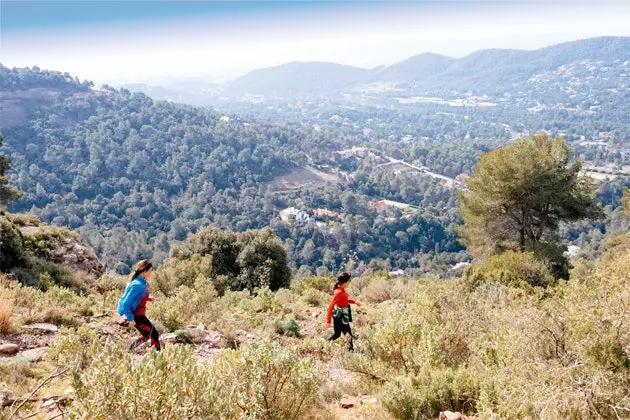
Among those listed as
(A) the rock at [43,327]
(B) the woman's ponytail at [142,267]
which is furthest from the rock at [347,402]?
(A) the rock at [43,327]

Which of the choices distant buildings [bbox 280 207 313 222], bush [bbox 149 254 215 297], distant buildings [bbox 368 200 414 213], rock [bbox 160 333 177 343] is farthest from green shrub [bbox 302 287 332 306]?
distant buildings [bbox 368 200 414 213]

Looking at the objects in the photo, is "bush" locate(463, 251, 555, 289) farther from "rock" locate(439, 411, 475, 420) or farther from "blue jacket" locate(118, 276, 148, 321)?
"blue jacket" locate(118, 276, 148, 321)

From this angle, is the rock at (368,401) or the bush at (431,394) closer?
the bush at (431,394)

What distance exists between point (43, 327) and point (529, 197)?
536 inches

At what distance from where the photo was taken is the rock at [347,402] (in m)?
3.87

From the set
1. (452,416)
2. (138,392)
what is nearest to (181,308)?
(452,416)

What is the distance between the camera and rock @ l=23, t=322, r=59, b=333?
5138 millimetres

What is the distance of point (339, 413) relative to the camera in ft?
12.1

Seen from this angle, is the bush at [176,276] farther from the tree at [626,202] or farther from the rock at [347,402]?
the tree at [626,202]

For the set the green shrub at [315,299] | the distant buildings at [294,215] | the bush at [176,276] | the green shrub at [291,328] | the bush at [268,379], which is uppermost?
the bush at [268,379]

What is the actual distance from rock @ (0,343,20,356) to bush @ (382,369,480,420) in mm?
3837

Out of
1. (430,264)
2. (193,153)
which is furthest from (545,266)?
(193,153)

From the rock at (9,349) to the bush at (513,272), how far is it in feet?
30.9

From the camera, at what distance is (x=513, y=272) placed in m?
11.7
